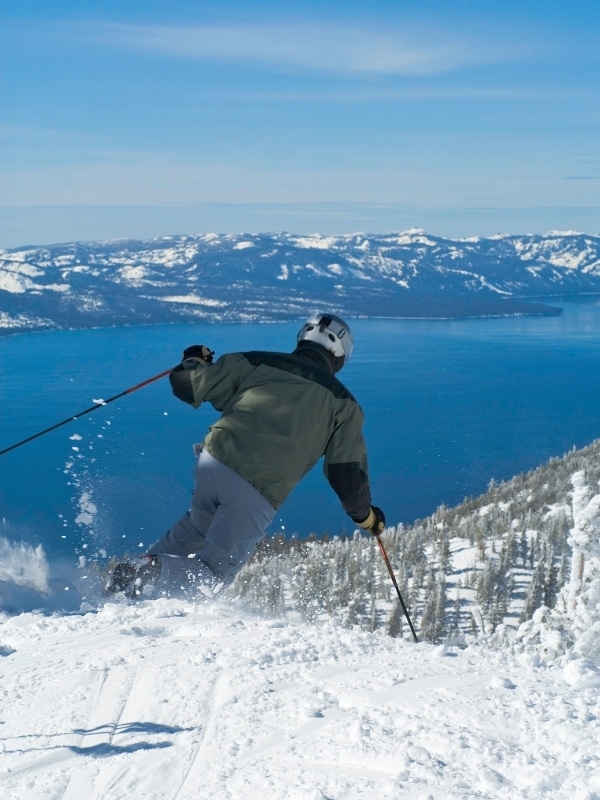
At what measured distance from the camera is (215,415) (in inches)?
3263

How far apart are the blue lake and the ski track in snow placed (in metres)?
6.06

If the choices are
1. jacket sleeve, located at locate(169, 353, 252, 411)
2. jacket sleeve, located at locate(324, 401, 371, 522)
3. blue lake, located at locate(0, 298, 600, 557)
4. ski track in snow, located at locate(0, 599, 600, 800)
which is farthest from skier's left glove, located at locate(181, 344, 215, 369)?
blue lake, located at locate(0, 298, 600, 557)

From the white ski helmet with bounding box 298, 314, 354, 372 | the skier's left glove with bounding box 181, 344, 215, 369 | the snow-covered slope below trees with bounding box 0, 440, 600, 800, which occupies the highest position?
the white ski helmet with bounding box 298, 314, 354, 372

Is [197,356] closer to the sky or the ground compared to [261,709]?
closer to the sky

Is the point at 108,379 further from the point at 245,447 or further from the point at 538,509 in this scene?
the point at 245,447

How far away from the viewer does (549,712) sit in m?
3.97

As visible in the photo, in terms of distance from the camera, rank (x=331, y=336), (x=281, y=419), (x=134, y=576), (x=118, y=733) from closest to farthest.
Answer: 1. (x=118, y=733)
2. (x=281, y=419)
3. (x=331, y=336)
4. (x=134, y=576)

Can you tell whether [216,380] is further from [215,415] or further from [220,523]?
[215,415]

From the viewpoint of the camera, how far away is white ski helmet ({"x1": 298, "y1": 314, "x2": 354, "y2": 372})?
5.23m

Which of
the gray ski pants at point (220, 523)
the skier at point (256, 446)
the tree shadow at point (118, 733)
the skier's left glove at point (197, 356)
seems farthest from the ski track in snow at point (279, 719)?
the skier's left glove at point (197, 356)

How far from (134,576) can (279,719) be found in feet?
6.49

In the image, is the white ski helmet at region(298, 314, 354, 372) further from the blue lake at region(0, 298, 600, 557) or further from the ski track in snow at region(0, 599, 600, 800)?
the blue lake at region(0, 298, 600, 557)

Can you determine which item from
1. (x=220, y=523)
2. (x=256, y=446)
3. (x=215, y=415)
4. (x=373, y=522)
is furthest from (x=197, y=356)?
(x=215, y=415)

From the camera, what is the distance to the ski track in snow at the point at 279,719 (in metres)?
3.17
